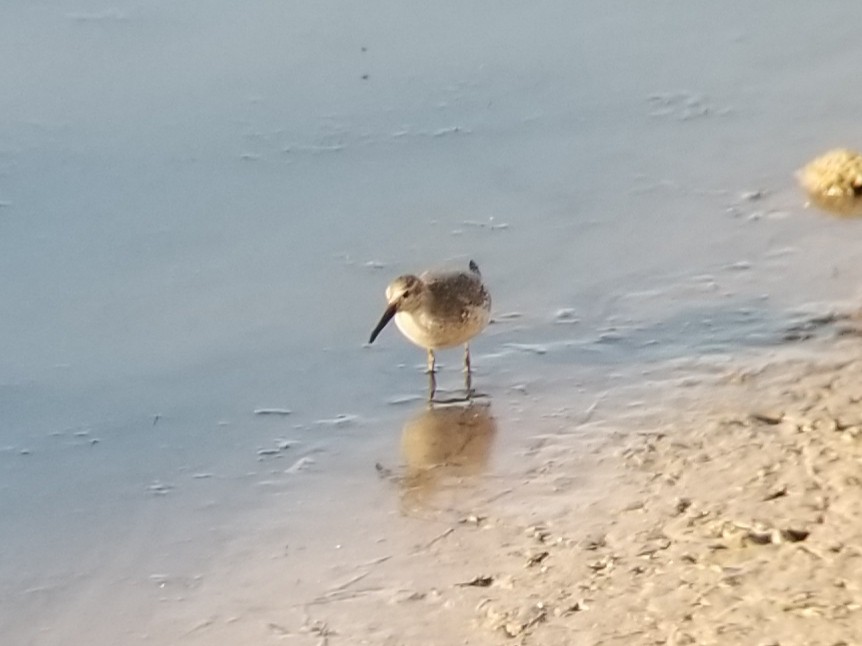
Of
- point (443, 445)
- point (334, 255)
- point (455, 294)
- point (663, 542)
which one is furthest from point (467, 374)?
point (663, 542)

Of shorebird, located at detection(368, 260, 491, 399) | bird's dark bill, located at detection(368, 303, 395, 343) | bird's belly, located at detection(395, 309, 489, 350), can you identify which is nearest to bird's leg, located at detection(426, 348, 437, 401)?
shorebird, located at detection(368, 260, 491, 399)

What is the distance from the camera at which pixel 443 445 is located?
21.6 feet

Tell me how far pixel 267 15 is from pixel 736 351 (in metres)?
5.29

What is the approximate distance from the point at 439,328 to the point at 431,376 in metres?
0.34

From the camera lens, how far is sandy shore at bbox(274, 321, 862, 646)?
4.64m

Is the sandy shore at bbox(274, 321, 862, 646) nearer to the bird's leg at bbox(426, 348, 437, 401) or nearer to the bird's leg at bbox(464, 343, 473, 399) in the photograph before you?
the bird's leg at bbox(464, 343, 473, 399)

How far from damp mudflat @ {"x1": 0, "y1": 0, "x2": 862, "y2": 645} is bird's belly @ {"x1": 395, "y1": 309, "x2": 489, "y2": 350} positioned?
203 mm

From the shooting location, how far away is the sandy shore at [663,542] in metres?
4.64

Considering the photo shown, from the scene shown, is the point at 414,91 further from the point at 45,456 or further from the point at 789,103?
the point at 45,456

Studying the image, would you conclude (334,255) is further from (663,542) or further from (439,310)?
(663,542)

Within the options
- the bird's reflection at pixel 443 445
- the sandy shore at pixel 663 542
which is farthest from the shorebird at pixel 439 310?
the sandy shore at pixel 663 542

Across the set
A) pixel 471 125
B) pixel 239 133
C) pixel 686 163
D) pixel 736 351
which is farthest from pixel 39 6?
pixel 736 351

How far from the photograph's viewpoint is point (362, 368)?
7.25 meters

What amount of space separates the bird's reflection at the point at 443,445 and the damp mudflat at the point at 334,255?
0.01 meters
